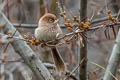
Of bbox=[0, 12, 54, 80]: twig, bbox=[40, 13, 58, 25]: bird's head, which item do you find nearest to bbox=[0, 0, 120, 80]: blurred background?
bbox=[0, 12, 54, 80]: twig

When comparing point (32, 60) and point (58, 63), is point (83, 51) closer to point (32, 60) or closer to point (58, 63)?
point (58, 63)

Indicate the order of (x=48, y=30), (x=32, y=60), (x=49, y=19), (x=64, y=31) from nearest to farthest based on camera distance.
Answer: (x=48, y=30) → (x=49, y=19) → (x=32, y=60) → (x=64, y=31)

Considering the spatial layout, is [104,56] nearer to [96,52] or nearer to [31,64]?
[96,52]

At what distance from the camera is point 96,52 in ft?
26.2

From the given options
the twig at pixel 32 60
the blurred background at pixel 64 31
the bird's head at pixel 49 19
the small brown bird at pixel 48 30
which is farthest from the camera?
the blurred background at pixel 64 31

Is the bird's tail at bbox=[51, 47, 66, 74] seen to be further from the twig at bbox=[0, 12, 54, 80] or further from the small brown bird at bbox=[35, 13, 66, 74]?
the twig at bbox=[0, 12, 54, 80]

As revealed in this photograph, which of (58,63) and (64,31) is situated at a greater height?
(58,63)

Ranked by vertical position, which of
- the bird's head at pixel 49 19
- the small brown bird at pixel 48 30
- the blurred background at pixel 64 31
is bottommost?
the blurred background at pixel 64 31

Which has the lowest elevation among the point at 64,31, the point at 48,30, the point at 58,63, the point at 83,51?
the point at 64,31

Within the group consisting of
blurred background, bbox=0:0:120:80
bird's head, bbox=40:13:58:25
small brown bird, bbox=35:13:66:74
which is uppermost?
bird's head, bbox=40:13:58:25

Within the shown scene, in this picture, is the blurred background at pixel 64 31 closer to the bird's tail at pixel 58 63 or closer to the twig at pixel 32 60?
the twig at pixel 32 60

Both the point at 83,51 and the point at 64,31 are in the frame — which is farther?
the point at 64,31

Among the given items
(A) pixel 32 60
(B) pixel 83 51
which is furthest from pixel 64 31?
(B) pixel 83 51

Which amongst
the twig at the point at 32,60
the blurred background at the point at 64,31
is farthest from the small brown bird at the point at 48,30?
the blurred background at the point at 64,31
